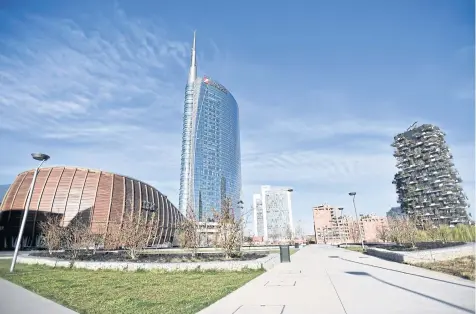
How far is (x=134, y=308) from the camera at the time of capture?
6496 mm

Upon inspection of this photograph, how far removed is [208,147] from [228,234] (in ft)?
407

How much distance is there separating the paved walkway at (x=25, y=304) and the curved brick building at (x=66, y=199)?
50083mm

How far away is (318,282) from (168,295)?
500 centimetres

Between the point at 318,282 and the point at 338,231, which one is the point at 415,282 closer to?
the point at 318,282

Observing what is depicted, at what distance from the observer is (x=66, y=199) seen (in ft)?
205

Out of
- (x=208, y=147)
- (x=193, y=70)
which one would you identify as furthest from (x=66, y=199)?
(x=193, y=70)

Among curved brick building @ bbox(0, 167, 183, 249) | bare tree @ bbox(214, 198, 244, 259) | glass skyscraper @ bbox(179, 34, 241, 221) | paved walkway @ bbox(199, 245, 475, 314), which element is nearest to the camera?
paved walkway @ bbox(199, 245, 475, 314)

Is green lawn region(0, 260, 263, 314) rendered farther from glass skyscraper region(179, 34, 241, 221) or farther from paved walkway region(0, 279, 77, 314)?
glass skyscraper region(179, 34, 241, 221)

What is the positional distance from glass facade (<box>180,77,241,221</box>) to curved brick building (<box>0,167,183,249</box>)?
2432 inches

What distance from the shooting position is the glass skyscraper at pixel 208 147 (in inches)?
5344

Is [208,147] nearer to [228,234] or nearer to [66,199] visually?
[66,199]

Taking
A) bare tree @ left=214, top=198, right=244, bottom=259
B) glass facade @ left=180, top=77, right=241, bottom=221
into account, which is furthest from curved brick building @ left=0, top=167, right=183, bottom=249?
glass facade @ left=180, top=77, right=241, bottom=221

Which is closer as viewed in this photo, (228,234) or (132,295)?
(132,295)

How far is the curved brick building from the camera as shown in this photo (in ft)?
193
